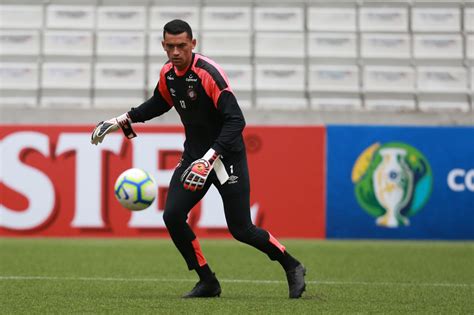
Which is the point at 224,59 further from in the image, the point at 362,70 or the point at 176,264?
the point at 176,264

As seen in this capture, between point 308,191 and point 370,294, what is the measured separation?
6716 mm

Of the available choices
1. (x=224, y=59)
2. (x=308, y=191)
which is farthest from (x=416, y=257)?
(x=224, y=59)

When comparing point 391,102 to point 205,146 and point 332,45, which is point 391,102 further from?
point 205,146

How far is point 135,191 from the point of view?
8078 millimetres

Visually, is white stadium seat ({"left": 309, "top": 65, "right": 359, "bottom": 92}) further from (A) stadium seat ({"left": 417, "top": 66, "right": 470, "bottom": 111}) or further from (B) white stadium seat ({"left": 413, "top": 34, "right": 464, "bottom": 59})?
(B) white stadium seat ({"left": 413, "top": 34, "right": 464, "bottom": 59})

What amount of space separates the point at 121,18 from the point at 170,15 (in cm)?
86

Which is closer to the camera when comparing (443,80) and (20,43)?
(443,80)

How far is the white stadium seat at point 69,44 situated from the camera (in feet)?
57.3

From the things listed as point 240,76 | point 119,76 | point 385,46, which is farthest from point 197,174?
point 385,46

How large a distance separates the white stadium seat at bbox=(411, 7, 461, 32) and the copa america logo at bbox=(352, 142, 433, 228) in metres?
3.94

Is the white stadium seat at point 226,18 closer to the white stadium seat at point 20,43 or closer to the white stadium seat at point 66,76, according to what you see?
the white stadium seat at point 66,76

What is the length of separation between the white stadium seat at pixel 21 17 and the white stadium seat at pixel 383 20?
5.68 meters

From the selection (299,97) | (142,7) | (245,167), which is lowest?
(245,167)

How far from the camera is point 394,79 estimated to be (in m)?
17.1
